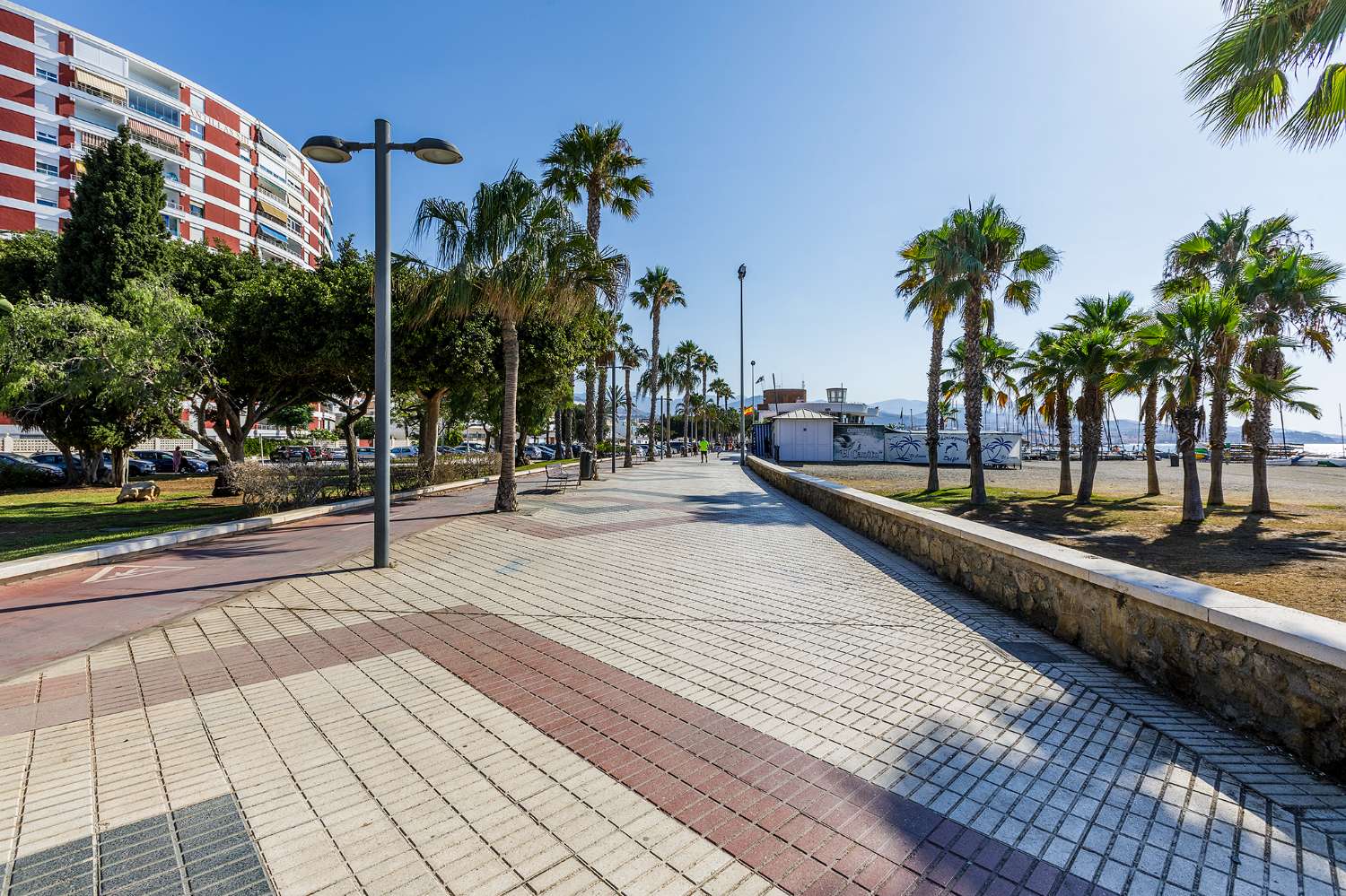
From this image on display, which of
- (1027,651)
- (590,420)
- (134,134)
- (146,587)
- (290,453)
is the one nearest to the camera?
(1027,651)

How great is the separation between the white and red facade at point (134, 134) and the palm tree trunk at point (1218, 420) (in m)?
47.0

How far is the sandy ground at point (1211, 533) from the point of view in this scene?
728 cm

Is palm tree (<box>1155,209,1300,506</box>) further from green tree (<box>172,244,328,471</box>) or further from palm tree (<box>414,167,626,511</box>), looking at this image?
green tree (<box>172,244,328,471</box>)

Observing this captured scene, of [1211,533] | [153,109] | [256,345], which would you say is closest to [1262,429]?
[1211,533]

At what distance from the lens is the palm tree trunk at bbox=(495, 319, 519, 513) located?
518 inches

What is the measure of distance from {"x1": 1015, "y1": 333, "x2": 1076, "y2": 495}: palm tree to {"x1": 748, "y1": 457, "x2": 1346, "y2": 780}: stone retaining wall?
15108 mm

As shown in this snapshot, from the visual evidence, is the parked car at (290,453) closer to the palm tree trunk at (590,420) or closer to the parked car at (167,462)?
the parked car at (167,462)

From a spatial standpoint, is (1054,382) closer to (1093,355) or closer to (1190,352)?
(1093,355)

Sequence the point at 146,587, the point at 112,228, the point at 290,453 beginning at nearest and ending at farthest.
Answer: the point at 146,587 → the point at 112,228 → the point at 290,453

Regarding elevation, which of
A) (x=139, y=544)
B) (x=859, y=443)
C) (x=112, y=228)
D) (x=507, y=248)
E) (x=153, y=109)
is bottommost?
(x=139, y=544)

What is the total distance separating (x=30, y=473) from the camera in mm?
22891

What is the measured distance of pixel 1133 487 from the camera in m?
23.3

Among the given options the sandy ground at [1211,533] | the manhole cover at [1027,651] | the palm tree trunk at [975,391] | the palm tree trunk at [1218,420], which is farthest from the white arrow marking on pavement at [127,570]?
the palm tree trunk at [1218,420]

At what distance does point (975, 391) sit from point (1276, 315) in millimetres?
6776
